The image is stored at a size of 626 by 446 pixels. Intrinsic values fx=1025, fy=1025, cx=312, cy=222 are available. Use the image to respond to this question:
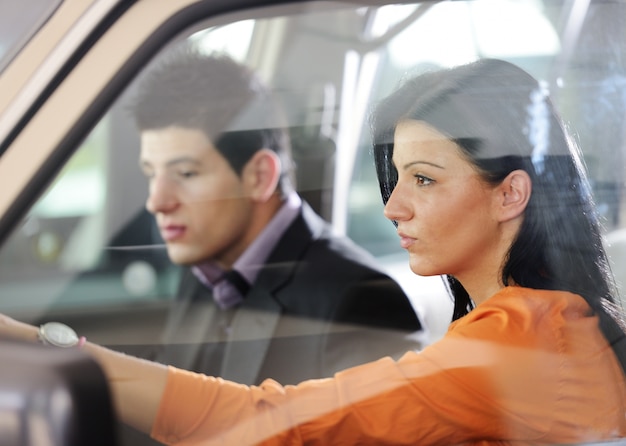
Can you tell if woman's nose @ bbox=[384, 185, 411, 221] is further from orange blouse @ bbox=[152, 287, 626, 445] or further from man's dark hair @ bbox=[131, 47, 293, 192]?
man's dark hair @ bbox=[131, 47, 293, 192]

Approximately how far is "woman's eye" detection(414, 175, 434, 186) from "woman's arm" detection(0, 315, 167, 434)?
0.46 metres

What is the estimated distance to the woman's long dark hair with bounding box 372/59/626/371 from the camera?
4.95ft

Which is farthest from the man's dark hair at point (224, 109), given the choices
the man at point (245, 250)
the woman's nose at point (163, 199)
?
the woman's nose at point (163, 199)

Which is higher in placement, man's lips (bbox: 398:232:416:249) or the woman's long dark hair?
the woman's long dark hair

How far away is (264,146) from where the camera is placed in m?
1.86

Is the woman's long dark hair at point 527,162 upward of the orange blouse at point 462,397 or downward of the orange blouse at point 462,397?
upward

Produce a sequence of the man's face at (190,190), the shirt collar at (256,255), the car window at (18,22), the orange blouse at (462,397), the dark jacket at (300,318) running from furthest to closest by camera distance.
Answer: the shirt collar at (256,255) → the man's face at (190,190) → the dark jacket at (300,318) → the orange blouse at (462,397) → the car window at (18,22)

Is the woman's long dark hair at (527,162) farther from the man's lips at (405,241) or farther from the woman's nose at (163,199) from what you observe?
the woman's nose at (163,199)

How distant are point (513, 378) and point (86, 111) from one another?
2.29ft

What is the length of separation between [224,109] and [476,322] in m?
0.61

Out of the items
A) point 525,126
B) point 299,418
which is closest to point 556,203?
point 525,126

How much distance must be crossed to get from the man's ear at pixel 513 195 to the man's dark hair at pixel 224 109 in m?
0.43

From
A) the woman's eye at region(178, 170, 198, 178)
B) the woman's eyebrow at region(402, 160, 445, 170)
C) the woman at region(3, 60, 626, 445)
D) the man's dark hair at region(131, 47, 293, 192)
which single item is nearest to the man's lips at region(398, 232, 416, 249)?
the woman at region(3, 60, 626, 445)

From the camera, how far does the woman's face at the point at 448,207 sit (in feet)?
4.90
